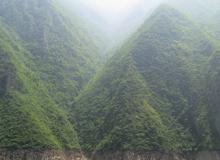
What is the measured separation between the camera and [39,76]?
170 metres

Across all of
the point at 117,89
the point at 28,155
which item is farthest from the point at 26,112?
the point at 117,89

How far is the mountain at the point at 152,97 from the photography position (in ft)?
463

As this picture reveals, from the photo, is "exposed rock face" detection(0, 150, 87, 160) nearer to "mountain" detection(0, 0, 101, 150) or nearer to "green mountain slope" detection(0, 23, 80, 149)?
"mountain" detection(0, 0, 101, 150)

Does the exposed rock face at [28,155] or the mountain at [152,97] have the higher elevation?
the mountain at [152,97]

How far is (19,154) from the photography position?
134 m

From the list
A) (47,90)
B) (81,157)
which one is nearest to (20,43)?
(47,90)

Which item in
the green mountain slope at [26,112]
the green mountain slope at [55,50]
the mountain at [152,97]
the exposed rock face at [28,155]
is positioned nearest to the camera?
the exposed rock face at [28,155]

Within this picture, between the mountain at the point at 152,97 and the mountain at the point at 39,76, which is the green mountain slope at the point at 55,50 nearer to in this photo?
the mountain at the point at 39,76

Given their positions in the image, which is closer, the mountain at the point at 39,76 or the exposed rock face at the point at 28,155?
the exposed rock face at the point at 28,155

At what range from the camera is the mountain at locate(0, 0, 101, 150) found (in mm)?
139375

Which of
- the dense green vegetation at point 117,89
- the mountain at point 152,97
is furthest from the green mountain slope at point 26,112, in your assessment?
the mountain at point 152,97

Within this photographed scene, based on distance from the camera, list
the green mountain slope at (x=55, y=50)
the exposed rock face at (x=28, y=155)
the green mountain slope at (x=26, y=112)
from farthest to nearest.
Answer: the green mountain slope at (x=55, y=50)
the green mountain slope at (x=26, y=112)
the exposed rock face at (x=28, y=155)

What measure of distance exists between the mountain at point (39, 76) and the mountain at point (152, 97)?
6.73m

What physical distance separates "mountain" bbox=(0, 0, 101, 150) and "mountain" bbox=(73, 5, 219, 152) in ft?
22.1
